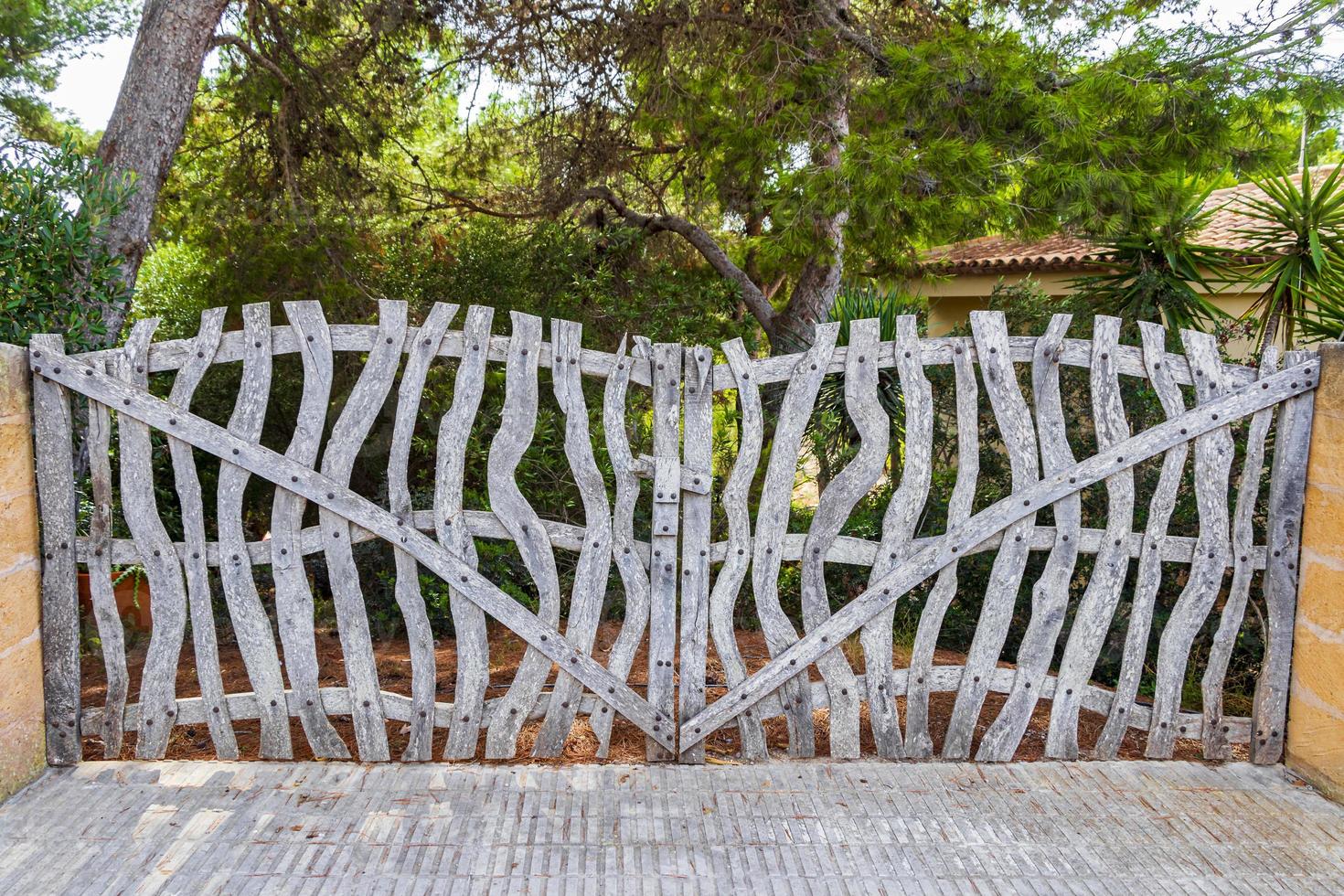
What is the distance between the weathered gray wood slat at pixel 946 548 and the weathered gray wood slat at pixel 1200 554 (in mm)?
81

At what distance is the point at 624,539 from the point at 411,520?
788 mm

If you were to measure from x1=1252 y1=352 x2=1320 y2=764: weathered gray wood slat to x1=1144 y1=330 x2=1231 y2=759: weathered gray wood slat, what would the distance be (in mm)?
174

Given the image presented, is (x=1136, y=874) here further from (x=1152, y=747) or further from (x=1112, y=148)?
(x=1112, y=148)

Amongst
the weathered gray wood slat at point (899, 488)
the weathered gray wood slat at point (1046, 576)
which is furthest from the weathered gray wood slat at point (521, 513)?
the weathered gray wood slat at point (1046, 576)

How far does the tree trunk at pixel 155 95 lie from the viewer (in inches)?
205

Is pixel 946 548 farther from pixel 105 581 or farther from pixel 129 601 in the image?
pixel 129 601

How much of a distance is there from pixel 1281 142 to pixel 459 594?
17.6 feet

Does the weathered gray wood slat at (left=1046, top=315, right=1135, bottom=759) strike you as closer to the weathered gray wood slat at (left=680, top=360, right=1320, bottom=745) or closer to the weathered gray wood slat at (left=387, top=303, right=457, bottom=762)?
the weathered gray wood slat at (left=680, top=360, right=1320, bottom=745)

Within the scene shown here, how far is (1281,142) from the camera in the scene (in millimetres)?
5656

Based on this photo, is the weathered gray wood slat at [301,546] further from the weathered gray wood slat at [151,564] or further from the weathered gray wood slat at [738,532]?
the weathered gray wood slat at [738,532]

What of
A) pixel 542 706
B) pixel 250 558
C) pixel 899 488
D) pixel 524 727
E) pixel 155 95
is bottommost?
pixel 524 727

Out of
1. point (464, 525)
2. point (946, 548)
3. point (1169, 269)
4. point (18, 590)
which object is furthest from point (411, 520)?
point (1169, 269)

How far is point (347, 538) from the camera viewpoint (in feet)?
11.6

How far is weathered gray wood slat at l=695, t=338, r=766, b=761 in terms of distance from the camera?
3.60 m
